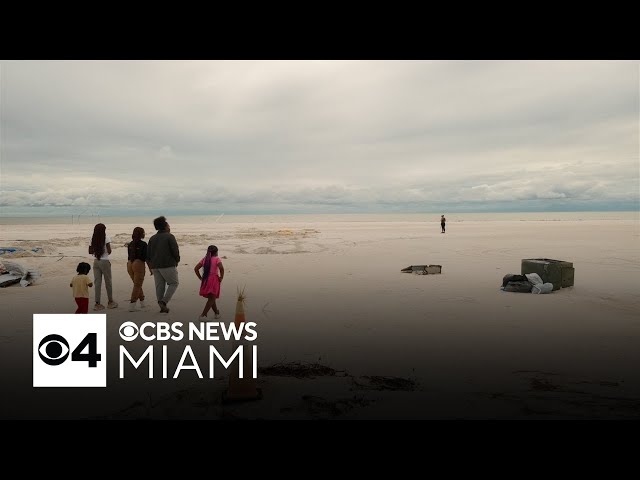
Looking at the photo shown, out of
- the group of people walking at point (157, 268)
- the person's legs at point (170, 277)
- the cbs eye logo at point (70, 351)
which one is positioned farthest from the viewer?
the person's legs at point (170, 277)

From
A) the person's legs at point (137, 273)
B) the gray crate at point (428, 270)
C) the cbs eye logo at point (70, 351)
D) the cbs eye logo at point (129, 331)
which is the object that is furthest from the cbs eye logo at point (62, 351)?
the gray crate at point (428, 270)

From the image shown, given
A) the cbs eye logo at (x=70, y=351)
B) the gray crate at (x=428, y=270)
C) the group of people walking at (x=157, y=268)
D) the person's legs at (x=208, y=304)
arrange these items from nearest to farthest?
1. the cbs eye logo at (x=70, y=351)
2. the group of people walking at (x=157, y=268)
3. the person's legs at (x=208, y=304)
4. the gray crate at (x=428, y=270)

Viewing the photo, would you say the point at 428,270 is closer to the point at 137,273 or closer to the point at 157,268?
the point at 157,268

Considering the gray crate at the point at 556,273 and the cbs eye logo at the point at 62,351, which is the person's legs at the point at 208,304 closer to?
the cbs eye logo at the point at 62,351

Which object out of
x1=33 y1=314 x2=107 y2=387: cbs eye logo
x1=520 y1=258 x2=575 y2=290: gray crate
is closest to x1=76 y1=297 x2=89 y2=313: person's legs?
x1=33 y1=314 x2=107 y2=387: cbs eye logo

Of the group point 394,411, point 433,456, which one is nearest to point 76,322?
point 394,411

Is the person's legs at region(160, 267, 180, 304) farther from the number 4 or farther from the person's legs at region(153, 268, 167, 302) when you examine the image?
the number 4

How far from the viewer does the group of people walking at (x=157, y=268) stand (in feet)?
26.1

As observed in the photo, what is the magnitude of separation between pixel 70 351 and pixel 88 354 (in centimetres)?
26

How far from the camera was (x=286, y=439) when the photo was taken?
3.66 m

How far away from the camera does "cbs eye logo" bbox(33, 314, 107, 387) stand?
535 cm

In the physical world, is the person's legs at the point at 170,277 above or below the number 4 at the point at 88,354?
above

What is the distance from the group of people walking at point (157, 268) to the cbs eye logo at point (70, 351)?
48cm
